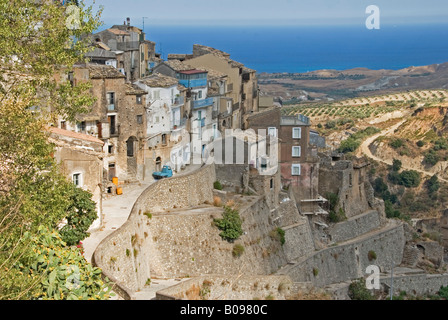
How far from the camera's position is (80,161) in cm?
3494

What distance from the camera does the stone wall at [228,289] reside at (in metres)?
29.0

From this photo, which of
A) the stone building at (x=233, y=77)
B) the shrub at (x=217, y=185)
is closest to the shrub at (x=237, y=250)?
the shrub at (x=217, y=185)

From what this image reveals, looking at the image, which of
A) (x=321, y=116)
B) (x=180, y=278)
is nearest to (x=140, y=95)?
(x=180, y=278)

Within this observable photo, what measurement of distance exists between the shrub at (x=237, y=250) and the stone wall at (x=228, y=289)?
18.0 feet

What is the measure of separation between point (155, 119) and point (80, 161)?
15.8 meters

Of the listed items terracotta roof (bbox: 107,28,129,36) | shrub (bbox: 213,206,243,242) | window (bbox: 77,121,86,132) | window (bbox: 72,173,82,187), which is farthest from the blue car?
terracotta roof (bbox: 107,28,129,36)

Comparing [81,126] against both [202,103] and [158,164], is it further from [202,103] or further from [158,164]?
[202,103]

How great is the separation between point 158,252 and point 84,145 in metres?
7.20

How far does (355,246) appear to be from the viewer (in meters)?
55.4

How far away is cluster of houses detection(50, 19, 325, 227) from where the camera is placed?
4147 centimetres

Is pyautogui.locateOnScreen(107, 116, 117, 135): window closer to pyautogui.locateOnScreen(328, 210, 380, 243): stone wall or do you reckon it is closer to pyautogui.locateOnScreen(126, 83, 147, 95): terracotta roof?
pyautogui.locateOnScreen(126, 83, 147, 95): terracotta roof

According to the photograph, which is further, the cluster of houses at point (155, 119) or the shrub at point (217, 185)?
the shrub at point (217, 185)

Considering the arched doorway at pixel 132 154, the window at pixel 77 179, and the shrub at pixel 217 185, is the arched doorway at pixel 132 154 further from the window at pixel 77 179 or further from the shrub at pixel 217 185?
the window at pixel 77 179
